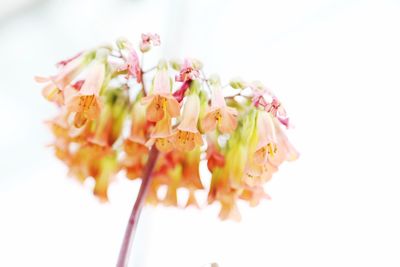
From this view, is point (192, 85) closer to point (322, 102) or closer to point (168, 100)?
point (168, 100)

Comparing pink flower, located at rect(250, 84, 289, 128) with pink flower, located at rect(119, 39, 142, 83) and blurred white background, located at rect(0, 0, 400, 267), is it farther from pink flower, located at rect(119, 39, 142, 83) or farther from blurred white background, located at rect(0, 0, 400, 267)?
blurred white background, located at rect(0, 0, 400, 267)

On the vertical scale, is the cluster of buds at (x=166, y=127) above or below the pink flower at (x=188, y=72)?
below

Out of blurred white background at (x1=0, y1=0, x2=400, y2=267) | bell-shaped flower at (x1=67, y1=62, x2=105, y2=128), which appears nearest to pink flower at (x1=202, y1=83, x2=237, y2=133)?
bell-shaped flower at (x1=67, y1=62, x2=105, y2=128)

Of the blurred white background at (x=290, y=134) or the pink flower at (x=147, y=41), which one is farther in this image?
the blurred white background at (x=290, y=134)

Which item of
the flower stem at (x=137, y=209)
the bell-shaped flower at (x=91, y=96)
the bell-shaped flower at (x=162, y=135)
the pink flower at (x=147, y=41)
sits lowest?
the flower stem at (x=137, y=209)

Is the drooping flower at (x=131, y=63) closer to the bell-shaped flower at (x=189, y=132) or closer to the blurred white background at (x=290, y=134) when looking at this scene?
the bell-shaped flower at (x=189, y=132)

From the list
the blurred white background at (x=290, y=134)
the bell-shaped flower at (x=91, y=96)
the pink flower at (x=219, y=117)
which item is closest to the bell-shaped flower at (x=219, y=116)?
the pink flower at (x=219, y=117)

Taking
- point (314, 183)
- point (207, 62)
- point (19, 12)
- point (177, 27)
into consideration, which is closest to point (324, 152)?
point (314, 183)

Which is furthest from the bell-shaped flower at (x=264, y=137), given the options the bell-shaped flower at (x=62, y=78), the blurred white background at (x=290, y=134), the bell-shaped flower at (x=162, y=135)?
the blurred white background at (x=290, y=134)
